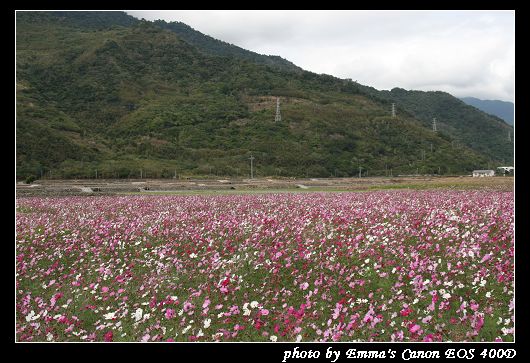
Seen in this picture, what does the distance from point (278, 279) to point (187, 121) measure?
390 ft

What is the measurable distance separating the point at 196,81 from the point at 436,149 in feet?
297

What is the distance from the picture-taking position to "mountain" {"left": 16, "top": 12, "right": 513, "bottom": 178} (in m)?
92.5

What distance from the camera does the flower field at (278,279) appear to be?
6.68 meters

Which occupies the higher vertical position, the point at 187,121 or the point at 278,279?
the point at 187,121

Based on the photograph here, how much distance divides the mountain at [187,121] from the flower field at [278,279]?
68816 millimetres

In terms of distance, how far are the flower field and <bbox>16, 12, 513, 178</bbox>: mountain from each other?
6882 cm

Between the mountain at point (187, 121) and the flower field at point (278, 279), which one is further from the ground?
the mountain at point (187, 121)

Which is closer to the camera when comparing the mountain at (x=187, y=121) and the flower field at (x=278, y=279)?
the flower field at (x=278, y=279)

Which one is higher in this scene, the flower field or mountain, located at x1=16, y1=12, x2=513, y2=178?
mountain, located at x1=16, y1=12, x2=513, y2=178

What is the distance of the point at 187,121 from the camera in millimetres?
124375

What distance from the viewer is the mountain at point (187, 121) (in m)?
92.5
